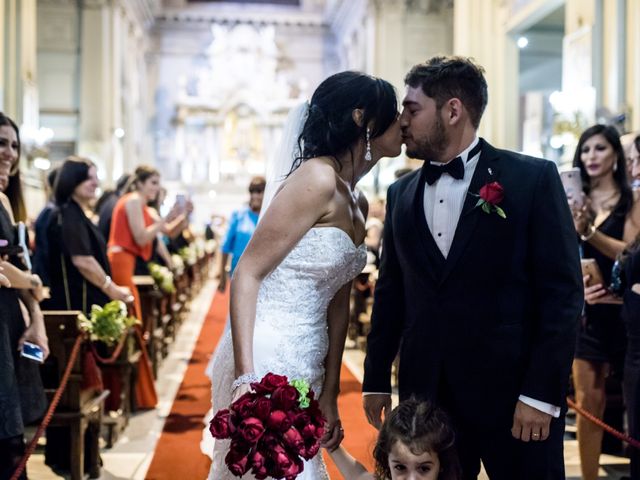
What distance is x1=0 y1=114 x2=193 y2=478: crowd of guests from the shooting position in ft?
11.6

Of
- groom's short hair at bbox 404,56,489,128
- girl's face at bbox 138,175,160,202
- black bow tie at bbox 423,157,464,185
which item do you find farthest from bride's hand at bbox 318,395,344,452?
girl's face at bbox 138,175,160,202

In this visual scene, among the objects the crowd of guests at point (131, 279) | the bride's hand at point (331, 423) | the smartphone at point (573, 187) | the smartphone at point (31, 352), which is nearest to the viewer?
the bride's hand at point (331, 423)

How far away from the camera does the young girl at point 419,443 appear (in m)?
2.68

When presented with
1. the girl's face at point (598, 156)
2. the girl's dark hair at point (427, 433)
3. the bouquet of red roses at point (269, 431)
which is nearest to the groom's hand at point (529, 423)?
the girl's dark hair at point (427, 433)

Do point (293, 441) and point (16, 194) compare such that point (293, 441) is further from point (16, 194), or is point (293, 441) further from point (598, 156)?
point (598, 156)

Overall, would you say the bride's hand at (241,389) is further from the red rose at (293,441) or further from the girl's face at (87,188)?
the girl's face at (87,188)

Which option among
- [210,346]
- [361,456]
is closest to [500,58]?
[210,346]

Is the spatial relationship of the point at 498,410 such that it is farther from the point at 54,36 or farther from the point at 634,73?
the point at 54,36

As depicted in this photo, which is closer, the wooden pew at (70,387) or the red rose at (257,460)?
the red rose at (257,460)

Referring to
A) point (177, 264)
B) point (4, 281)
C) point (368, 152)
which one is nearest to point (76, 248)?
point (4, 281)

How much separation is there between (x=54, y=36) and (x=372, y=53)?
955cm

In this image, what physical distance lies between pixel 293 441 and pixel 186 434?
14.1 feet

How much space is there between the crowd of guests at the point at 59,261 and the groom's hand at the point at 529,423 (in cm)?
211

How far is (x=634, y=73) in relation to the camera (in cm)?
990
